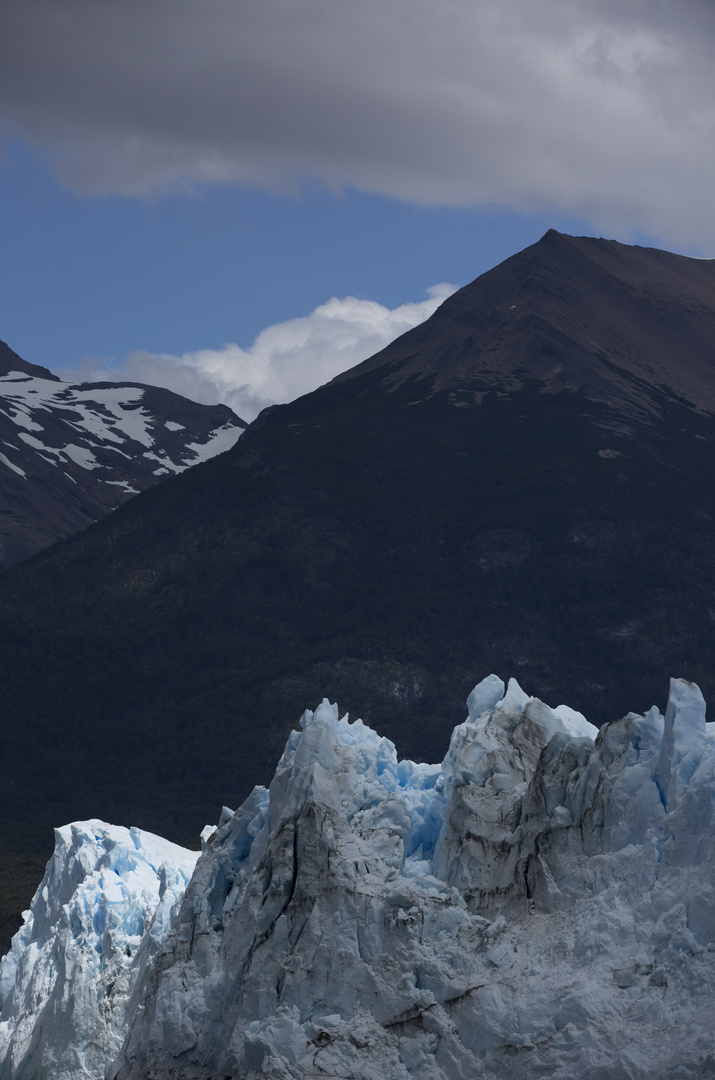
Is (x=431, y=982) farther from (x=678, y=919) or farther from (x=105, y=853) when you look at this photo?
(x=105, y=853)

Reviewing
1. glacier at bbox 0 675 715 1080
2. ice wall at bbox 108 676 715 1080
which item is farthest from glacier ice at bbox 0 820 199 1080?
ice wall at bbox 108 676 715 1080

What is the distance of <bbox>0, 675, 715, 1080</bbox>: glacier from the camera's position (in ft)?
133

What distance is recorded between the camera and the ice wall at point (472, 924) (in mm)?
40594

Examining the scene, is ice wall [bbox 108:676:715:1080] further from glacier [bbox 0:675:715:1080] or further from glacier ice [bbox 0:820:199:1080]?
glacier ice [bbox 0:820:199:1080]

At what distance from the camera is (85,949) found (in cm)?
7044

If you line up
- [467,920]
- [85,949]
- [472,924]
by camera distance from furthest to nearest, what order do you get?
[85,949], [467,920], [472,924]

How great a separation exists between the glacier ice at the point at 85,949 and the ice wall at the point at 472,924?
1353 cm

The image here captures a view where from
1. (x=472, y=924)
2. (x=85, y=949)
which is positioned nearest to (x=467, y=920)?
(x=472, y=924)

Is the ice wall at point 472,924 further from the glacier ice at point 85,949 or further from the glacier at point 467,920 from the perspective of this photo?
the glacier ice at point 85,949

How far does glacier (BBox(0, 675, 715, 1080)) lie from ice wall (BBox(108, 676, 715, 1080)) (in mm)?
69

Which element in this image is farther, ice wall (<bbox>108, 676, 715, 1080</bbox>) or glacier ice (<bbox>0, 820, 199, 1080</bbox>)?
glacier ice (<bbox>0, 820, 199, 1080</bbox>)

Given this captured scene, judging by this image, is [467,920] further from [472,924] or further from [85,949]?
[85,949]

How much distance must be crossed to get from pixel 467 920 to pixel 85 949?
31694mm

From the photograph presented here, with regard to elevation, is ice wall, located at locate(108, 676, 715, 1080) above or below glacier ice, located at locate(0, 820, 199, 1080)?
above
